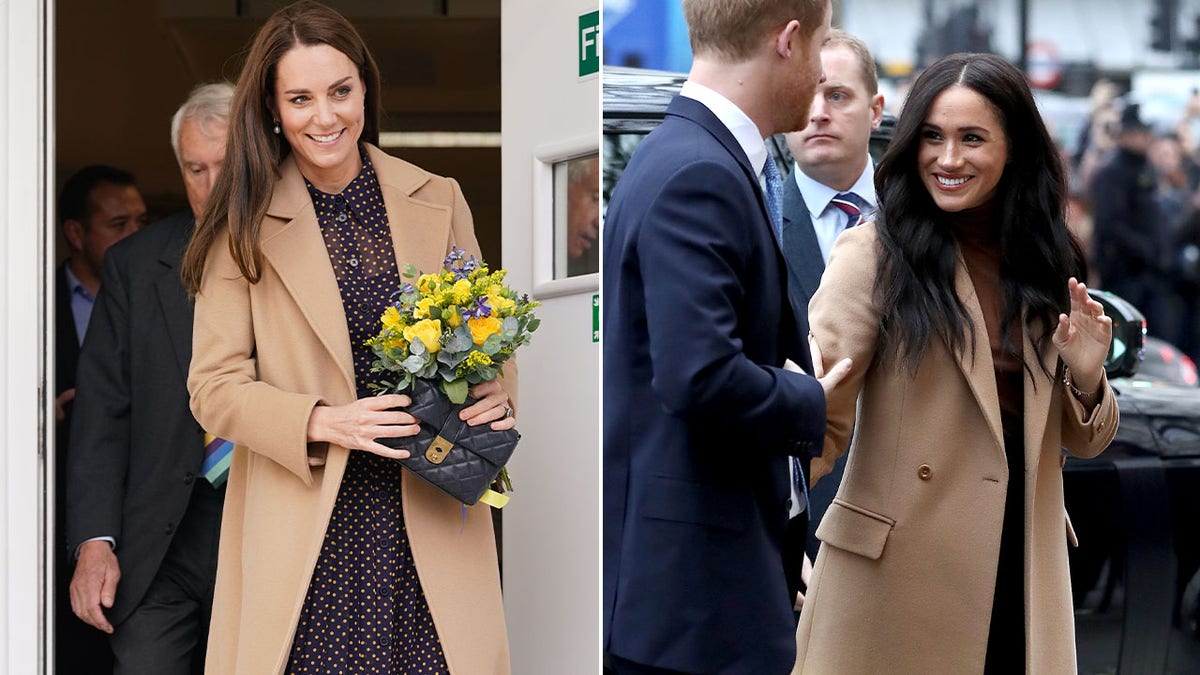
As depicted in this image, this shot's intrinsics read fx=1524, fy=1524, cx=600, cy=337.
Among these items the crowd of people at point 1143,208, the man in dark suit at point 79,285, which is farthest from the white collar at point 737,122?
the crowd of people at point 1143,208

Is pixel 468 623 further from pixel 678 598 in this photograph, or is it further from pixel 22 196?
pixel 22 196

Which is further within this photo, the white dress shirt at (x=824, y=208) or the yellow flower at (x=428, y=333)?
the white dress shirt at (x=824, y=208)

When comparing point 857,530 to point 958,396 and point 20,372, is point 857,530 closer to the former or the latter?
point 958,396

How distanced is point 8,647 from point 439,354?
4.71 feet

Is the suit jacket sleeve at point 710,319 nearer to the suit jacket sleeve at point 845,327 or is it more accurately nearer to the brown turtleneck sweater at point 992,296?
the suit jacket sleeve at point 845,327

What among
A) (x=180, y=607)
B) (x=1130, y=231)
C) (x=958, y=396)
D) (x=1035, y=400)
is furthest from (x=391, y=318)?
(x=1130, y=231)

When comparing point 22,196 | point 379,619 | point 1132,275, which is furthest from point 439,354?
point 1132,275

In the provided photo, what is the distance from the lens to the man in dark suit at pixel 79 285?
451cm

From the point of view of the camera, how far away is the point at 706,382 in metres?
2.08

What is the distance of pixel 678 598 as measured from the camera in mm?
2213

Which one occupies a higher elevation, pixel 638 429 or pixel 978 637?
pixel 638 429

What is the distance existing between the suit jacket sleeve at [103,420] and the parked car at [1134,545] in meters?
2.39

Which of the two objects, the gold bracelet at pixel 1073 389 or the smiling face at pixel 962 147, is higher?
the smiling face at pixel 962 147

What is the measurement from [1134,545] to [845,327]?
1.64 meters
